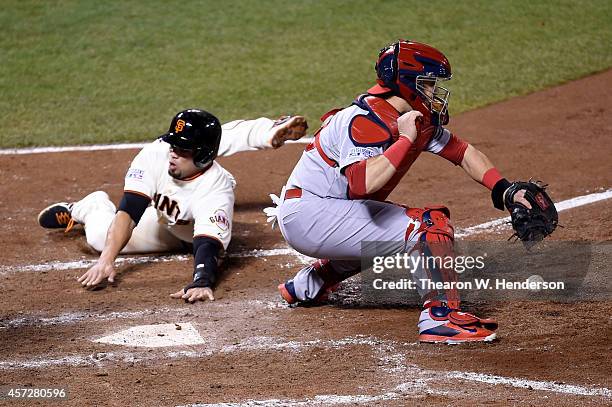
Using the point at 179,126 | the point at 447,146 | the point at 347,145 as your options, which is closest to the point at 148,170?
the point at 179,126

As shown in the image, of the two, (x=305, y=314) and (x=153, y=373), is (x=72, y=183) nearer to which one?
(x=305, y=314)

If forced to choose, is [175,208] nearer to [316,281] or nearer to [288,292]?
[288,292]

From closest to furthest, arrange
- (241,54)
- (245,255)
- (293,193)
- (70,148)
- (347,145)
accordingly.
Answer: (347,145) < (293,193) < (245,255) < (70,148) < (241,54)

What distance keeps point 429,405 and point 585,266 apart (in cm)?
210

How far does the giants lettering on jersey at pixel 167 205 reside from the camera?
588 centimetres

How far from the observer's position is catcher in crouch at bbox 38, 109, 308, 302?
5.51 metres

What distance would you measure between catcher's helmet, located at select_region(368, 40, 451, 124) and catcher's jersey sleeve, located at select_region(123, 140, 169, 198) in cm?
166

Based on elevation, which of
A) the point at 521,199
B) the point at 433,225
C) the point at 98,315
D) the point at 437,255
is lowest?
the point at 98,315

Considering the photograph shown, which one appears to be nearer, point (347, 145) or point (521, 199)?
point (347, 145)

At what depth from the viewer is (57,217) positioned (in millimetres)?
6500

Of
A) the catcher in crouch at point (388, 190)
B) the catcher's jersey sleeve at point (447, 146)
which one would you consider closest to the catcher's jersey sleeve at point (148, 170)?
the catcher in crouch at point (388, 190)

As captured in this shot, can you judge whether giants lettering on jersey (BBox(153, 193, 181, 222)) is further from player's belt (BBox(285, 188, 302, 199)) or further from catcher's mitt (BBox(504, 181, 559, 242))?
catcher's mitt (BBox(504, 181, 559, 242))

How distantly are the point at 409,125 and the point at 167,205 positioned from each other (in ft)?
6.30

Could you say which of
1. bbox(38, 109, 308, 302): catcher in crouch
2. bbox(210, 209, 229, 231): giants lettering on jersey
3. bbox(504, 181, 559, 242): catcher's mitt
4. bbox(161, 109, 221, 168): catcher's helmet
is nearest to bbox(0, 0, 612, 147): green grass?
bbox(38, 109, 308, 302): catcher in crouch
